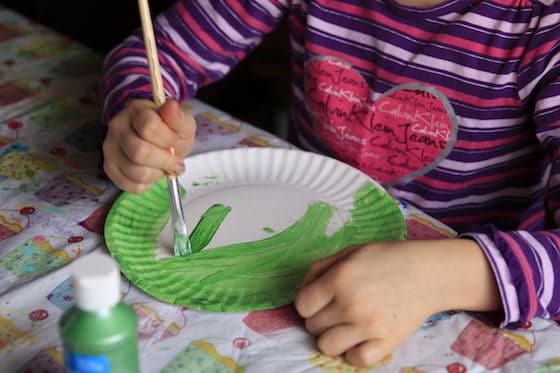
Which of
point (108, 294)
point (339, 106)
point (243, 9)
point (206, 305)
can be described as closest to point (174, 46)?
point (243, 9)

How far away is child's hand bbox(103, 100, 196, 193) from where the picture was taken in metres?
0.63

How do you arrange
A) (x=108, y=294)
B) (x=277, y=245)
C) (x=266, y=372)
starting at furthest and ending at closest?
(x=277, y=245), (x=266, y=372), (x=108, y=294)

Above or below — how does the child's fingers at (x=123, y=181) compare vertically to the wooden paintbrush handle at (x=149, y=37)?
below

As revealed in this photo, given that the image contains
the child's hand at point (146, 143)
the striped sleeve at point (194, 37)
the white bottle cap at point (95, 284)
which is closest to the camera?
the white bottle cap at point (95, 284)

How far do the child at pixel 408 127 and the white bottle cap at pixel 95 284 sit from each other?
7.9 inches

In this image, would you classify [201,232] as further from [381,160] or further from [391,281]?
[381,160]

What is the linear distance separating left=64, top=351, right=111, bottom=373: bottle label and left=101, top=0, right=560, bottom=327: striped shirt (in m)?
0.41

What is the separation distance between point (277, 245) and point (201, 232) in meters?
0.08

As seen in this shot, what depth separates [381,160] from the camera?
34.7 inches

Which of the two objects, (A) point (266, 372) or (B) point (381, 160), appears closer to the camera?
(A) point (266, 372)

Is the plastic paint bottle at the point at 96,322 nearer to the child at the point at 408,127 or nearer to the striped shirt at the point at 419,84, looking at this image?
the child at the point at 408,127

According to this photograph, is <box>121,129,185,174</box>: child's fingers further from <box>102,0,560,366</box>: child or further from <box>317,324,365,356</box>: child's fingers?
<box>317,324,365,356</box>: child's fingers

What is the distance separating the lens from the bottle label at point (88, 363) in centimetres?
42

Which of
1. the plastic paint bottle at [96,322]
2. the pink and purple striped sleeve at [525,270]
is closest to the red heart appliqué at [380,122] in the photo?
the pink and purple striped sleeve at [525,270]
